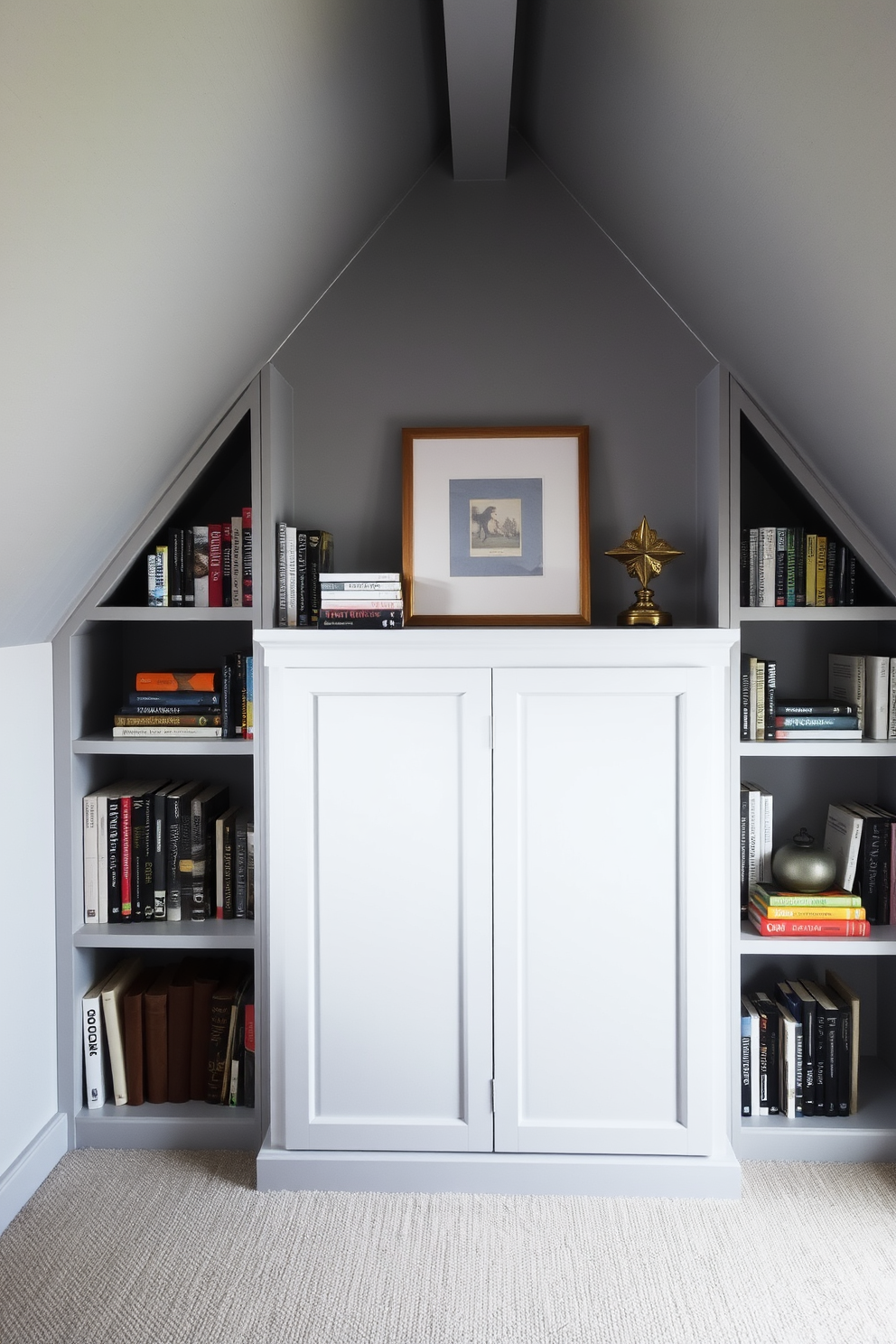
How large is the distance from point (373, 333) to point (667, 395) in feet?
2.74

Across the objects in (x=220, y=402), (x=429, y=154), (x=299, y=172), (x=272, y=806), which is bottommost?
(x=272, y=806)

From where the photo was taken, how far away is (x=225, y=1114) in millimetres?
2543

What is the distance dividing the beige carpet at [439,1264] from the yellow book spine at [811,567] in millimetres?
1453

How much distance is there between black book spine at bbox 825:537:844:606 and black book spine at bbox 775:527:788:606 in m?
0.11

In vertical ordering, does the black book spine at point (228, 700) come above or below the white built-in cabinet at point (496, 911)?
above

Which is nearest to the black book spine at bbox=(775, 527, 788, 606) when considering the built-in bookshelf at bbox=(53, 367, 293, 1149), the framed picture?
the framed picture

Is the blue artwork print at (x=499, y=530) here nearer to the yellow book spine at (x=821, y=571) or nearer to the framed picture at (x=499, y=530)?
the framed picture at (x=499, y=530)

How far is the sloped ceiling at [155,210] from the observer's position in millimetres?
1276

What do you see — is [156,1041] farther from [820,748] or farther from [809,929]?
[820,748]

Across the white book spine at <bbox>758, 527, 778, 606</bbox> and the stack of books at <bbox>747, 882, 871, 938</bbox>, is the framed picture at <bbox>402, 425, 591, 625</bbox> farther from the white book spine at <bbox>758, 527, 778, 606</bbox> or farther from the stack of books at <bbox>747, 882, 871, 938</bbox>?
the stack of books at <bbox>747, 882, 871, 938</bbox>

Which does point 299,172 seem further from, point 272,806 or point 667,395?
point 272,806

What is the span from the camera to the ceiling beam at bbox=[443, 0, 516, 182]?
1.84 metres

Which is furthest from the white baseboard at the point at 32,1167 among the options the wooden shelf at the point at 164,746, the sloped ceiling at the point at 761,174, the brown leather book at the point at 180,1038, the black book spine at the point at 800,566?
the sloped ceiling at the point at 761,174

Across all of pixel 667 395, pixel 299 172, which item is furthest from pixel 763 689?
pixel 299 172
